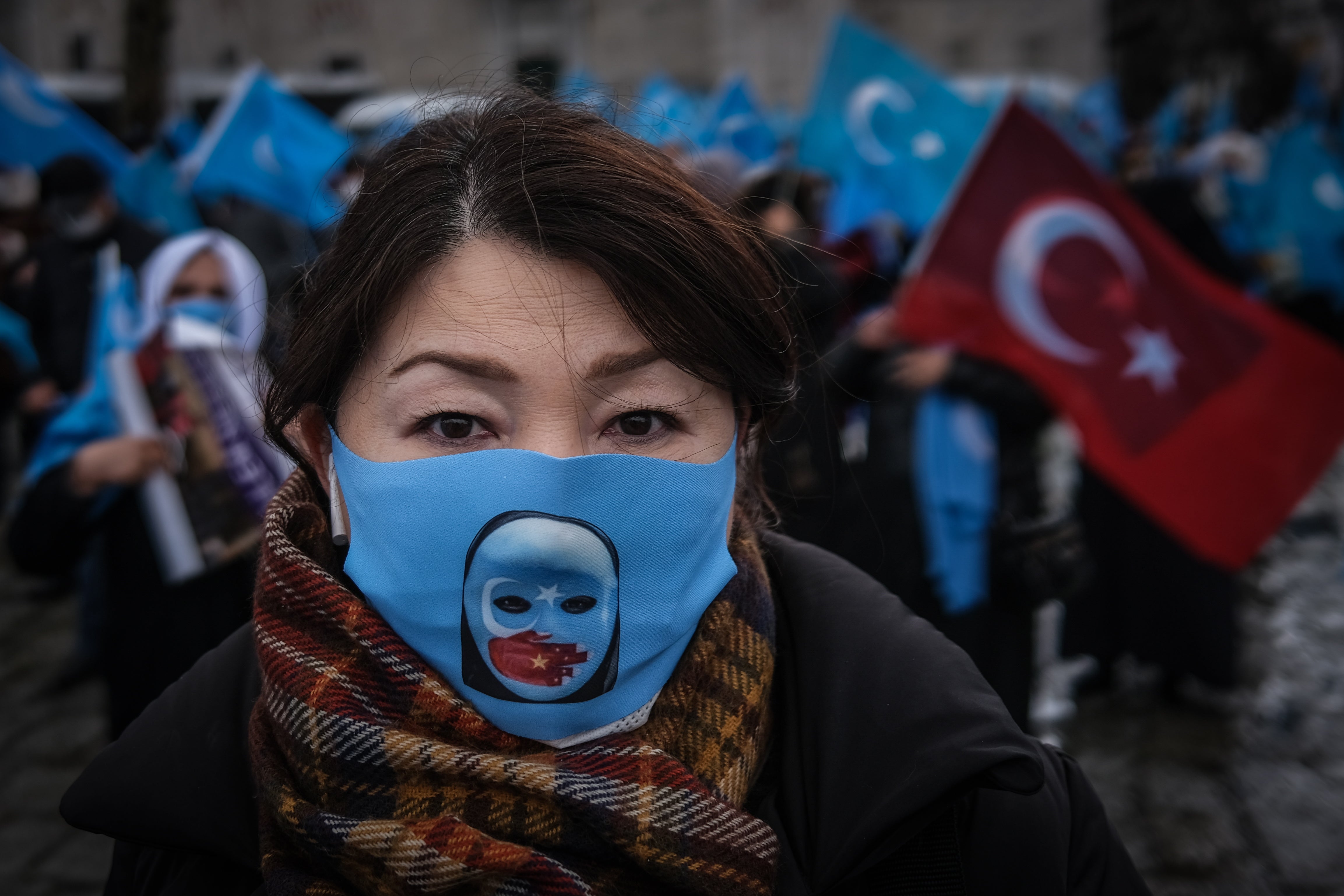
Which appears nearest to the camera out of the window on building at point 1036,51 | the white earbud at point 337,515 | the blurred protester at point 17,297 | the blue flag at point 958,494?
the white earbud at point 337,515

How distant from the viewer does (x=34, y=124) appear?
5.04m

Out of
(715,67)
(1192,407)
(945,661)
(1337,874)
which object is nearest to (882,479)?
(1192,407)

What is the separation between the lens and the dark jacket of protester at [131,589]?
2734mm

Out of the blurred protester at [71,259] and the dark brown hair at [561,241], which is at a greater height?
the dark brown hair at [561,241]

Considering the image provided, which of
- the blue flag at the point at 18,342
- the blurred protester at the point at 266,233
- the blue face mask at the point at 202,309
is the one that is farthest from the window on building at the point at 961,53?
the blue face mask at the point at 202,309

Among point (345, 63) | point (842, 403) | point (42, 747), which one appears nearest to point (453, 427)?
point (842, 403)

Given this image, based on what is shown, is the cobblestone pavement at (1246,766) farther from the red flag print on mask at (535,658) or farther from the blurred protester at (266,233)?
the blurred protester at (266,233)

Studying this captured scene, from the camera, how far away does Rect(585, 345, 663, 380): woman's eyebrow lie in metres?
1.22

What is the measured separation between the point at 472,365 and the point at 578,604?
281 millimetres

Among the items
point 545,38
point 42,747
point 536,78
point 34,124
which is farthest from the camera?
point 545,38

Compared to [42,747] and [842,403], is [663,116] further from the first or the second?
[42,747]

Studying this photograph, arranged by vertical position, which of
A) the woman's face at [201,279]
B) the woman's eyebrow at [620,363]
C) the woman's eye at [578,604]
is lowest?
the woman's face at [201,279]

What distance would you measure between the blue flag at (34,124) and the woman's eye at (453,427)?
185 inches

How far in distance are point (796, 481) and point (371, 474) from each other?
7.60 ft
